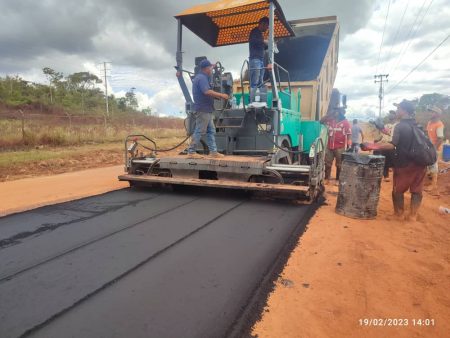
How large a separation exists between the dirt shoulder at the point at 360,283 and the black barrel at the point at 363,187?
0.38 m

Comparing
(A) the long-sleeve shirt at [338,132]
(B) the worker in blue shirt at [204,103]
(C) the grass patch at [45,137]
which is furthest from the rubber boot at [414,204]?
(C) the grass patch at [45,137]

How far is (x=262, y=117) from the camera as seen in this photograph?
6.55 meters

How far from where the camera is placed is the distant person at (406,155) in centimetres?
496

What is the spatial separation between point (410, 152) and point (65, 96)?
39.9m

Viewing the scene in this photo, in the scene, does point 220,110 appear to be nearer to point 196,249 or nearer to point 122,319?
point 196,249

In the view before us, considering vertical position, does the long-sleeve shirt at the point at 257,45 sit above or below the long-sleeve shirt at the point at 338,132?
above

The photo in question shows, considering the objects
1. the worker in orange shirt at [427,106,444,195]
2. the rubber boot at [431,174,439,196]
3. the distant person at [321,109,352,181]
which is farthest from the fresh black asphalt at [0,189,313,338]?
the worker in orange shirt at [427,106,444,195]

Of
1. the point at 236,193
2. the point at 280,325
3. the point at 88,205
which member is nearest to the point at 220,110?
the point at 236,193

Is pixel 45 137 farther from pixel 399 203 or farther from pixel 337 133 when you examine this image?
pixel 399 203

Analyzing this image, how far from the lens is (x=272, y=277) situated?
121 inches

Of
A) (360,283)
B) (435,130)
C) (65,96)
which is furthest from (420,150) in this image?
(65,96)

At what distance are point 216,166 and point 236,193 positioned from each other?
757 mm

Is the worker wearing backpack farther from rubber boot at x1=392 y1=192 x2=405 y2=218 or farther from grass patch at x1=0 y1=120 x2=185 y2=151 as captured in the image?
grass patch at x1=0 y1=120 x2=185 y2=151

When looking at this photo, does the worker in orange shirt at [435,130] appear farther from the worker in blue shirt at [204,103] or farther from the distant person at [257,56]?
the worker in blue shirt at [204,103]
